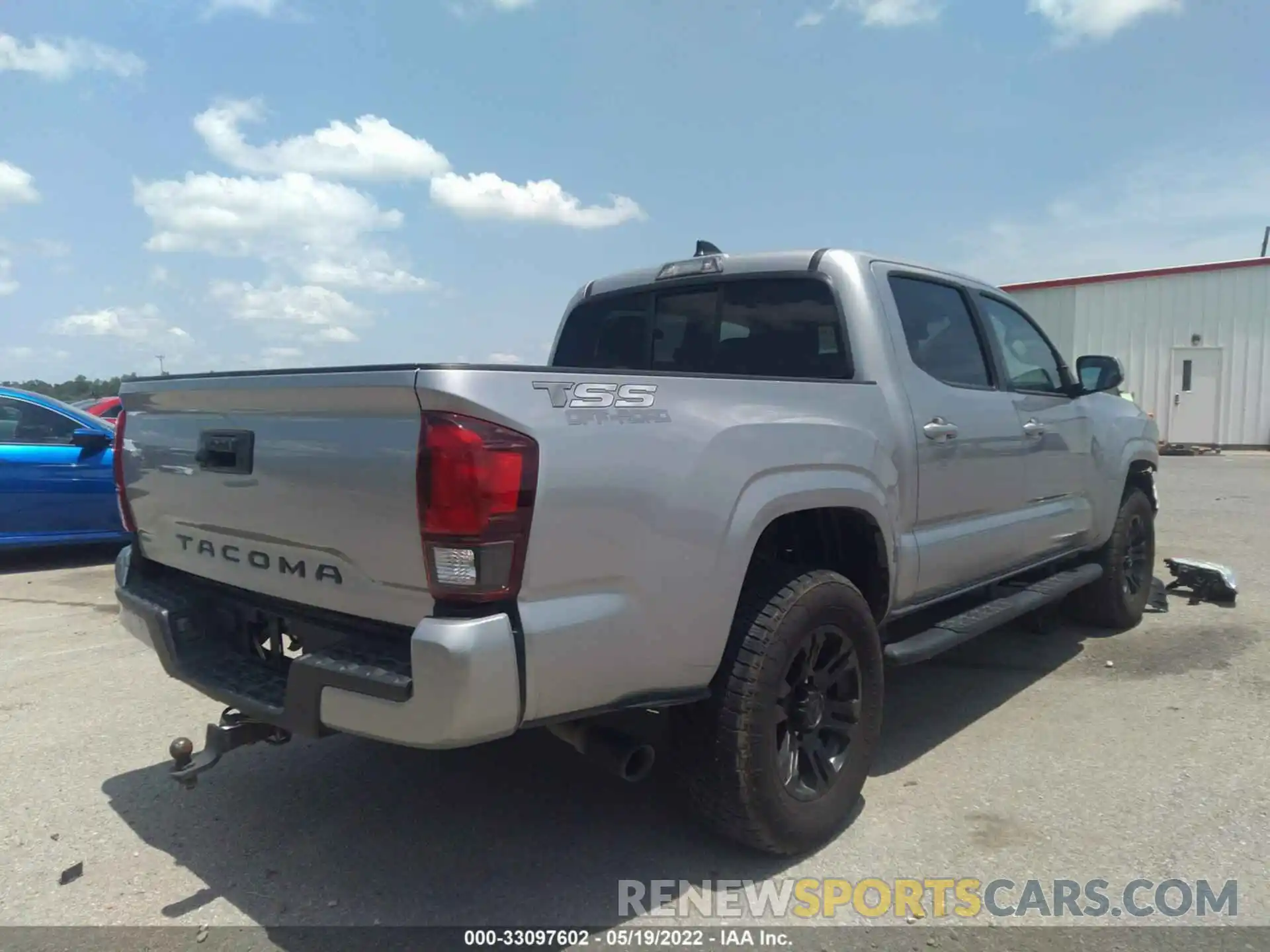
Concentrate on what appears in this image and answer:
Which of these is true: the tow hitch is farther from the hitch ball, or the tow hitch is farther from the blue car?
the blue car

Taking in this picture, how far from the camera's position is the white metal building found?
2148cm

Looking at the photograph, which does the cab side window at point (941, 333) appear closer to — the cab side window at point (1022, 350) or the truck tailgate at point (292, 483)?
the cab side window at point (1022, 350)

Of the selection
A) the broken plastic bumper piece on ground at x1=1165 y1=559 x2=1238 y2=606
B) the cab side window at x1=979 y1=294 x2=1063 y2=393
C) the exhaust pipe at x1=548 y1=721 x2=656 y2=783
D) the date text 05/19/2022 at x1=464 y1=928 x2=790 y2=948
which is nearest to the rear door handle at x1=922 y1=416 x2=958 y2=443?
the cab side window at x1=979 y1=294 x2=1063 y2=393

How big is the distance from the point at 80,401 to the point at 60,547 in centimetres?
404

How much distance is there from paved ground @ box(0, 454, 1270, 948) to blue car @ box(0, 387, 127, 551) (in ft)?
11.1

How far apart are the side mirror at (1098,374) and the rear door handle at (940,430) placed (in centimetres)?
168

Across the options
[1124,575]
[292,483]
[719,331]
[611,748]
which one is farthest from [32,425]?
[1124,575]

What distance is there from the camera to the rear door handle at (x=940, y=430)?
3773 millimetres

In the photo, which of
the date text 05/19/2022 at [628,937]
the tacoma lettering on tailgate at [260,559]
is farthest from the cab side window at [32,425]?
the date text 05/19/2022 at [628,937]

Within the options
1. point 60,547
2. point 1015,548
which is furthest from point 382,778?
point 60,547

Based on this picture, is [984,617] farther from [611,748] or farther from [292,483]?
[292,483]

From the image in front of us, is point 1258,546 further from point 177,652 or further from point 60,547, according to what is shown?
point 60,547

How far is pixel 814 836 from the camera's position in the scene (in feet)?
10.1

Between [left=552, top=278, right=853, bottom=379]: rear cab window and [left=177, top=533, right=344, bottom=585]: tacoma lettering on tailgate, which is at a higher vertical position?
[left=552, top=278, right=853, bottom=379]: rear cab window
